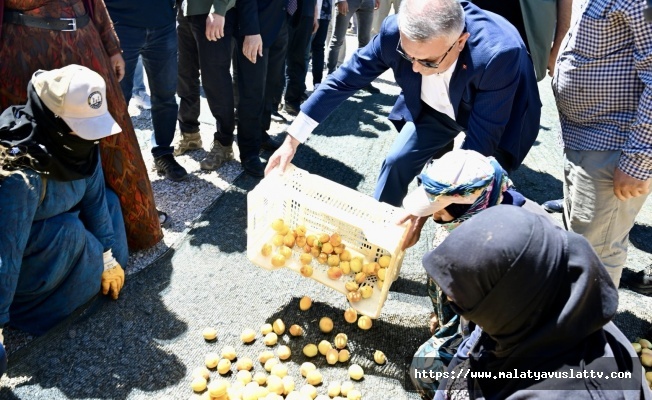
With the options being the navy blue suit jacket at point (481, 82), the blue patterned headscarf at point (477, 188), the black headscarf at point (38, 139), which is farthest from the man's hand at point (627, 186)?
the black headscarf at point (38, 139)

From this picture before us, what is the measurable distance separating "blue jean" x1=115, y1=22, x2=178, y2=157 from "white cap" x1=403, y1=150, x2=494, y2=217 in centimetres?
228

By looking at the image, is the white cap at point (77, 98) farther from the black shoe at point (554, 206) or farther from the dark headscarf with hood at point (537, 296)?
the black shoe at point (554, 206)

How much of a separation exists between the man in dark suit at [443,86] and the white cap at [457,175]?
53 centimetres

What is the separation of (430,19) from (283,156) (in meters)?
0.93

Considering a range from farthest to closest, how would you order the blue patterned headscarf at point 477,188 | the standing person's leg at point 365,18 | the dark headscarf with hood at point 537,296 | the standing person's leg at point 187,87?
the standing person's leg at point 365,18
the standing person's leg at point 187,87
the blue patterned headscarf at point 477,188
the dark headscarf with hood at point 537,296

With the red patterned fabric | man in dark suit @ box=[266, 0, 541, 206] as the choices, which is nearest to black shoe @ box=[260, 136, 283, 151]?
the red patterned fabric

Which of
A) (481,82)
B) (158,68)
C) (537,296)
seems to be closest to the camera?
(537,296)

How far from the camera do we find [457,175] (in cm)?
176

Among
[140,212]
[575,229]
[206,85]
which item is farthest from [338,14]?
[575,229]

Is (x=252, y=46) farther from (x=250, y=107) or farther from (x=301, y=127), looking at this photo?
(x=301, y=127)

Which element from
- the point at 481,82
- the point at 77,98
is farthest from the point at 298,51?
the point at 77,98

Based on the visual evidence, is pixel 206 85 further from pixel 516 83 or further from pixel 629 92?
pixel 629 92

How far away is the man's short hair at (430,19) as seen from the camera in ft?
6.65

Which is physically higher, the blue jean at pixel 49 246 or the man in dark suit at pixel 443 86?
the man in dark suit at pixel 443 86
